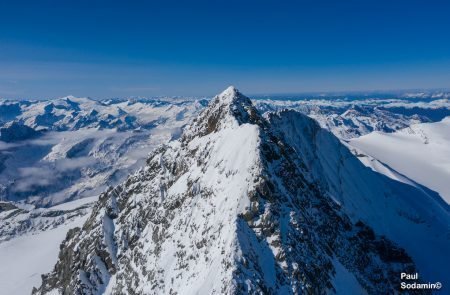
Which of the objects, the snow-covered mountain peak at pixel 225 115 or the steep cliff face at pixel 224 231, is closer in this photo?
the steep cliff face at pixel 224 231

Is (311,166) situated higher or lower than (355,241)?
higher

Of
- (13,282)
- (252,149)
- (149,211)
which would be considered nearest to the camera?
(252,149)

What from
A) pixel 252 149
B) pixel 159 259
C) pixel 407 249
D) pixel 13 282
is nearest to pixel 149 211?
pixel 159 259

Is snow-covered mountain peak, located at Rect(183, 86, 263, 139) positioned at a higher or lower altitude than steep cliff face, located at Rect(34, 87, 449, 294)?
higher

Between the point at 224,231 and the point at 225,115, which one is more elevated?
the point at 225,115

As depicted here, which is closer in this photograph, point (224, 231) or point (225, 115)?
point (224, 231)

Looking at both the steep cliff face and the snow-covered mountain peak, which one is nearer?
the steep cliff face

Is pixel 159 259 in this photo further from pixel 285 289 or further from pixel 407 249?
pixel 407 249

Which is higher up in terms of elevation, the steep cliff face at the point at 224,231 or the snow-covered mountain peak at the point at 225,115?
the snow-covered mountain peak at the point at 225,115
